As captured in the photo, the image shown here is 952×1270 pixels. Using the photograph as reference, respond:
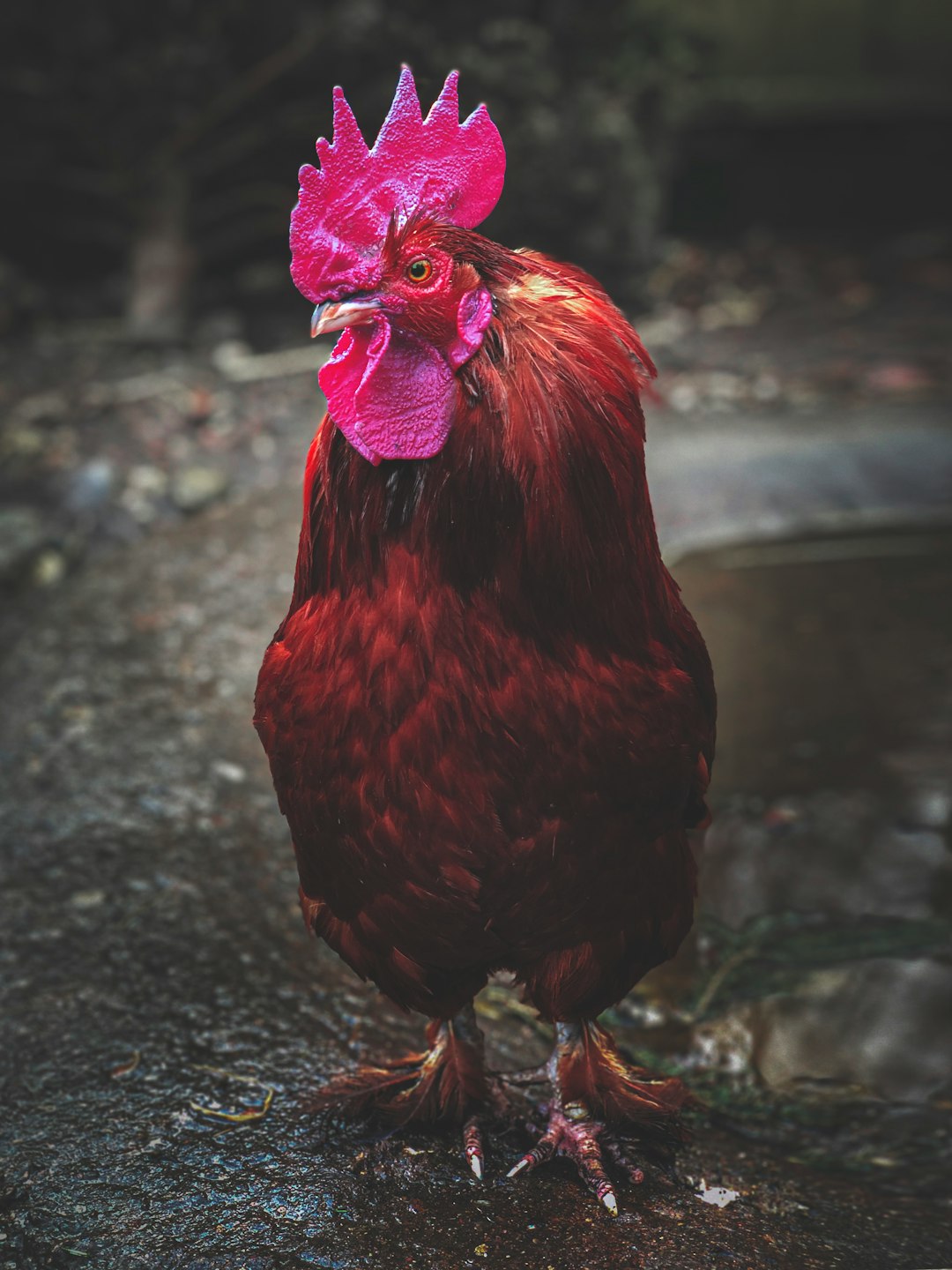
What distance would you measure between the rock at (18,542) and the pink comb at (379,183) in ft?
11.3

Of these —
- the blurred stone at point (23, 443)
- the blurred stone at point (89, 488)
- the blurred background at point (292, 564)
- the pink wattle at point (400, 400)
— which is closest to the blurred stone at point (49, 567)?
the blurred background at point (292, 564)

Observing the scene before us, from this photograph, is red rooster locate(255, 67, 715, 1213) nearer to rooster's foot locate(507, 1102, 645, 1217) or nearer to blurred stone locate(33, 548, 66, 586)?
rooster's foot locate(507, 1102, 645, 1217)

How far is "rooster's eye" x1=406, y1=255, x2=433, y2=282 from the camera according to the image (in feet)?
5.85

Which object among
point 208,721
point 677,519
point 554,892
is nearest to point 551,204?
point 677,519

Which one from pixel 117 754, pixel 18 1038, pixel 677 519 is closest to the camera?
pixel 18 1038

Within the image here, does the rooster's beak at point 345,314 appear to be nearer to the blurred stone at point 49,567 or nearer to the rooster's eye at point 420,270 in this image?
the rooster's eye at point 420,270

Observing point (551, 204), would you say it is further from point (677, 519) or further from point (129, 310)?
point (677, 519)

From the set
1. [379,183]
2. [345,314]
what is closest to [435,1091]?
[345,314]

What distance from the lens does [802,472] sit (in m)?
5.54

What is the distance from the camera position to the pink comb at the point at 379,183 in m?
1.79

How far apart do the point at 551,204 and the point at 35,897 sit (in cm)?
585

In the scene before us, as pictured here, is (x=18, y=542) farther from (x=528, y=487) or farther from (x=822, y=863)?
(x=528, y=487)

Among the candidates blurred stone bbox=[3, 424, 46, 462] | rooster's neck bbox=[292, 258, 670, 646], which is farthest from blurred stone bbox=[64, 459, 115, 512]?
rooster's neck bbox=[292, 258, 670, 646]

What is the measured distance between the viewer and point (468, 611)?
1.87m
